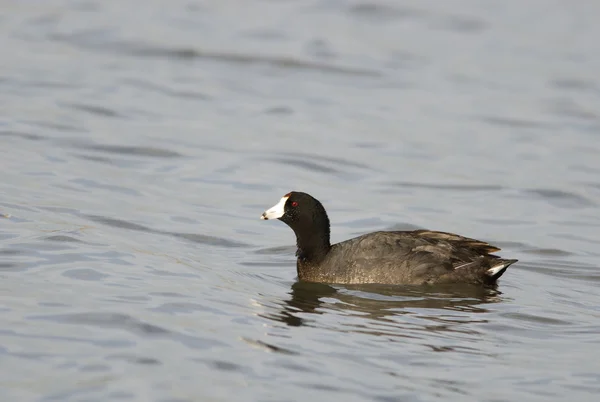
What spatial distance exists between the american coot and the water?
19 centimetres

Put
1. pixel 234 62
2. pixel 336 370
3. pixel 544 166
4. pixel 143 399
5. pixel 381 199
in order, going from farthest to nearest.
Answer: pixel 234 62 → pixel 544 166 → pixel 381 199 → pixel 336 370 → pixel 143 399

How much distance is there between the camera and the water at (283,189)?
7711 millimetres

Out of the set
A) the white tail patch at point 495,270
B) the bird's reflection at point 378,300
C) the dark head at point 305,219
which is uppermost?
the dark head at point 305,219

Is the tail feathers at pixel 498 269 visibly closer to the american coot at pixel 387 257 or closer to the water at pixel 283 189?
the american coot at pixel 387 257

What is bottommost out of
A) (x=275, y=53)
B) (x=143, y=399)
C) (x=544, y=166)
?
(x=143, y=399)

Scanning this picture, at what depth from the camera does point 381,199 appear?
1380 centimetres

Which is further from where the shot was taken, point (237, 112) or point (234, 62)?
point (234, 62)

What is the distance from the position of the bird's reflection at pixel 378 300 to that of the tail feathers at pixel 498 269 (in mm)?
136

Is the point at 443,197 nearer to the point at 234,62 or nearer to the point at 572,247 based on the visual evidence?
the point at 572,247

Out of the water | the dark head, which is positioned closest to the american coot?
the dark head

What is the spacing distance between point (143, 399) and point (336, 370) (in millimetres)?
1400

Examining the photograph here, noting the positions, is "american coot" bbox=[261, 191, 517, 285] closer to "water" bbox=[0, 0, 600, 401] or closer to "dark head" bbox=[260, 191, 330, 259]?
"dark head" bbox=[260, 191, 330, 259]

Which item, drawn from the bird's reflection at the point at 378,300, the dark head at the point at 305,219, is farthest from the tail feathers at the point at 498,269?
the dark head at the point at 305,219

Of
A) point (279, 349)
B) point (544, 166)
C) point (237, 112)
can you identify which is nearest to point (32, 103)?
point (237, 112)
